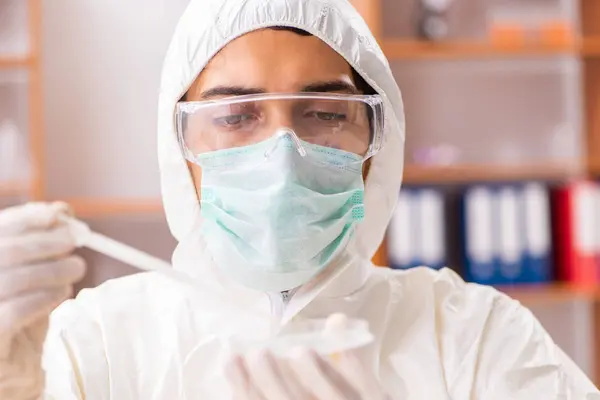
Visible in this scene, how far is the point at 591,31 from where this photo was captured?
10.0 ft

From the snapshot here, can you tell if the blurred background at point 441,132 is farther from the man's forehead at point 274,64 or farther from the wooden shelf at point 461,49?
the man's forehead at point 274,64

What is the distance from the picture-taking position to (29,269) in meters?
0.83

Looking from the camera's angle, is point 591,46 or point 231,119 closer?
point 231,119

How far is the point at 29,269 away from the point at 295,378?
0.34 m

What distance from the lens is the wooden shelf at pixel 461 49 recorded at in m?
2.88

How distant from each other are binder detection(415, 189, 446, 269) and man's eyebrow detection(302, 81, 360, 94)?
1.53m

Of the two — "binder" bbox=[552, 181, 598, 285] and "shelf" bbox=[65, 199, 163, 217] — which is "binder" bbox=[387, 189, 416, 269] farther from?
"shelf" bbox=[65, 199, 163, 217]

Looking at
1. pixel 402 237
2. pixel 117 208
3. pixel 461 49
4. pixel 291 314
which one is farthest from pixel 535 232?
pixel 291 314

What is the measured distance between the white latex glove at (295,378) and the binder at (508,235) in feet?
6.21

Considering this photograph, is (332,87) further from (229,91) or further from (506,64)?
(506,64)

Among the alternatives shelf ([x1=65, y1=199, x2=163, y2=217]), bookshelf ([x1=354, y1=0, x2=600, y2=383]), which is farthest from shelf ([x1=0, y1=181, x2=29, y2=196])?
bookshelf ([x1=354, y1=0, x2=600, y2=383])

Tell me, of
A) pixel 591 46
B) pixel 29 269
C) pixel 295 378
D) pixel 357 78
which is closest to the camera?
pixel 29 269

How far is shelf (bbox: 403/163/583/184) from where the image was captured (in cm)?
287

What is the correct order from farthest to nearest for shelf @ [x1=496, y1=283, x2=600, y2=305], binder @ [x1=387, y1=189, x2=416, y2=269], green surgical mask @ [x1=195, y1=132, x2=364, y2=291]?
shelf @ [x1=496, y1=283, x2=600, y2=305] < binder @ [x1=387, y1=189, x2=416, y2=269] < green surgical mask @ [x1=195, y1=132, x2=364, y2=291]
